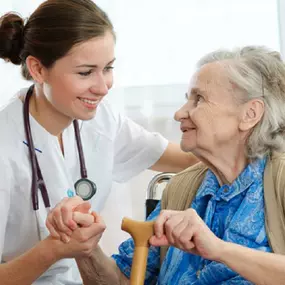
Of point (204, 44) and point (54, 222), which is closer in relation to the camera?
point (54, 222)

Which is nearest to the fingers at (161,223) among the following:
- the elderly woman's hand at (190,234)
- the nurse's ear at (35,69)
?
the elderly woman's hand at (190,234)

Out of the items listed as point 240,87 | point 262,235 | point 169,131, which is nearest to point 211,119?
point 240,87

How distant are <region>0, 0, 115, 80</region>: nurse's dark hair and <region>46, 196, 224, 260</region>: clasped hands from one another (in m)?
0.45

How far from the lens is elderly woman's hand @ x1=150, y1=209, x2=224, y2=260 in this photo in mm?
1293

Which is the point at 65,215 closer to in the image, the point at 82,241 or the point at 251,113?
the point at 82,241

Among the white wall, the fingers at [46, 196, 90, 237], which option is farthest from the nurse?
the white wall

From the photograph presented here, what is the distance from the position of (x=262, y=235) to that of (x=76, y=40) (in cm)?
67

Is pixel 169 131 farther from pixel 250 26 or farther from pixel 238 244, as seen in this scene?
pixel 238 244

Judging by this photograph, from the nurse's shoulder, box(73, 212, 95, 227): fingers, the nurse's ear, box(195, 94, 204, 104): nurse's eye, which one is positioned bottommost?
box(73, 212, 95, 227): fingers

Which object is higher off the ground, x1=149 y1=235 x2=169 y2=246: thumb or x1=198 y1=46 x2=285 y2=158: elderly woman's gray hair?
x1=198 y1=46 x2=285 y2=158: elderly woman's gray hair

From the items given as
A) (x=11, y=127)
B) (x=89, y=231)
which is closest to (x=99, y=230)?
(x=89, y=231)

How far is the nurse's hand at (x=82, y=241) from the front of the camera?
1.47 meters

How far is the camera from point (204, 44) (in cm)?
240

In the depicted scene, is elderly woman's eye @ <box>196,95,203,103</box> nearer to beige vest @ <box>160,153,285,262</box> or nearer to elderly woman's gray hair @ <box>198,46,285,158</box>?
elderly woman's gray hair @ <box>198,46,285,158</box>
